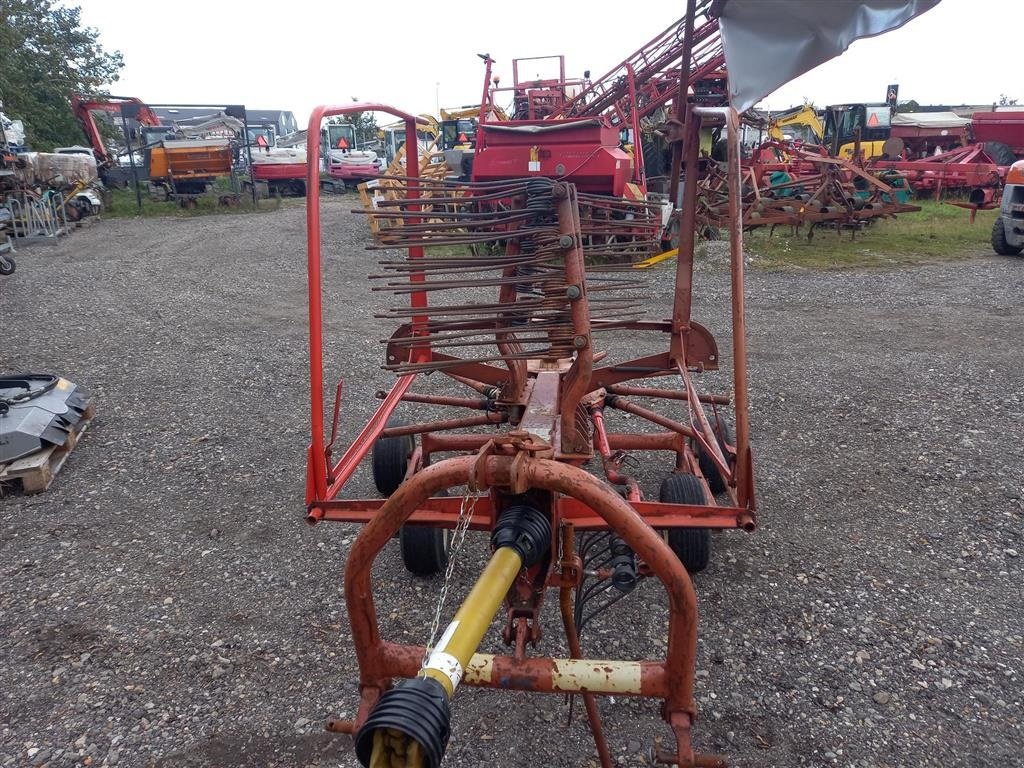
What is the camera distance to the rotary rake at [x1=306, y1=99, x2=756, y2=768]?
163 cm

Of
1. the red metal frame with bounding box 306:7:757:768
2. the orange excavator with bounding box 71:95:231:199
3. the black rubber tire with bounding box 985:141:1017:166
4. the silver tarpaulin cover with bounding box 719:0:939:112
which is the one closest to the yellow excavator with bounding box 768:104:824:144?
the black rubber tire with bounding box 985:141:1017:166

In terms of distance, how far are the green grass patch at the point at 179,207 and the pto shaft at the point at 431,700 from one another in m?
19.1

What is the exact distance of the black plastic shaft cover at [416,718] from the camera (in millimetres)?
1199

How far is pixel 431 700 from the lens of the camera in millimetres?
1249

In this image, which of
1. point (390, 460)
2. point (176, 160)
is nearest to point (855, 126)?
point (176, 160)

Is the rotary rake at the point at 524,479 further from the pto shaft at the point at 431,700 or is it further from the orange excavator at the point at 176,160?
the orange excavator at the point at 176,160

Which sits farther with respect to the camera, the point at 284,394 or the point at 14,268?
the point at 14,268

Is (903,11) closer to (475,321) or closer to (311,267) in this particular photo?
(475,321)

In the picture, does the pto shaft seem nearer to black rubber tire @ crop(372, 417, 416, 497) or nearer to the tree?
black rubber tire @ crop(372, 417, 416, 497)

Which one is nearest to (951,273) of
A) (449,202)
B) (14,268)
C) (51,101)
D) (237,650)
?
(449,202)

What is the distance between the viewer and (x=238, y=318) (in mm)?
8516

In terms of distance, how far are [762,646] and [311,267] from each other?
91.0 inches

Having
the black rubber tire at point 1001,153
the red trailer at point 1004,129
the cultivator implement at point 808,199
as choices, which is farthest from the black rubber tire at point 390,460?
the red trailer at point 1004,129

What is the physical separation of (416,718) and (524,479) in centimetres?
58
